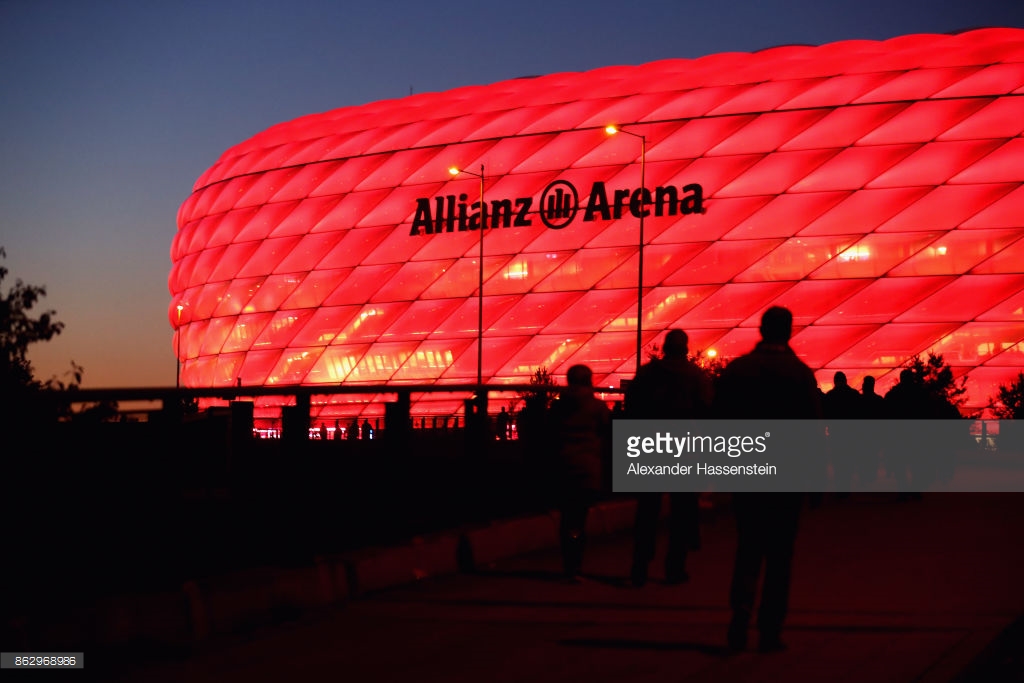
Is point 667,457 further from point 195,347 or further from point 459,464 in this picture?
point 195,347

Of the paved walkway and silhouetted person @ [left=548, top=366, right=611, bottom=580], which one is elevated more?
silhouetted person @ [left=548, top=366, right=611, bottom=580]

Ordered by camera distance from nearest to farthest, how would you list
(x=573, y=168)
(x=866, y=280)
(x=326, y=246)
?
(x=866, y=280)
(x=573, y=168)
(x=326, y=246)

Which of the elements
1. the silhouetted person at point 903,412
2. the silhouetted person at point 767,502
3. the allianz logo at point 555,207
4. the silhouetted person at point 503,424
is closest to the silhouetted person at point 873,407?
the silhouetted person at point 903,412

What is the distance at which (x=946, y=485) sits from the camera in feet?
66.4

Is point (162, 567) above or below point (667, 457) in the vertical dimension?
below

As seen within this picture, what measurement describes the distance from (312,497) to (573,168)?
36.7 metres

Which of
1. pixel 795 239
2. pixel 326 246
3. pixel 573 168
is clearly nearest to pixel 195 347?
pixel 326 246

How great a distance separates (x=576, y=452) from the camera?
9781 mm

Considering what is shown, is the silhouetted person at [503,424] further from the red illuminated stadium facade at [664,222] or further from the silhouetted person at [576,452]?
the red illuminated stadium facade at [664,222]

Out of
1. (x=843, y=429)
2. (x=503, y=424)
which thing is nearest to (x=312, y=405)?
(x=503, y=424)

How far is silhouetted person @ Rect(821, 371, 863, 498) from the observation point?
58.8 ft

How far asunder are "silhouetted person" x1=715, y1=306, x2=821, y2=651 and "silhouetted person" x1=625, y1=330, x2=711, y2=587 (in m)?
1.80

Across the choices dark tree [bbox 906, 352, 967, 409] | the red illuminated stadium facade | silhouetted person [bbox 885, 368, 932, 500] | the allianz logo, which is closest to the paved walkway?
silhouetted person [bbox 885, 368, 932, 500]

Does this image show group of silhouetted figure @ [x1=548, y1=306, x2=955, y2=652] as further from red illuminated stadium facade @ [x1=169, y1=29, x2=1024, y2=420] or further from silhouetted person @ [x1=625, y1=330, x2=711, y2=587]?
red illuminated stadium facade @ [x1=169, y1=29, x2=1024, y2=420]
